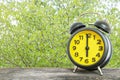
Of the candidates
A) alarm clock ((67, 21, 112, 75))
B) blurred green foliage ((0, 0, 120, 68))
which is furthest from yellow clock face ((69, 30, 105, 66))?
blurred green foliage ((0, 0, 120, 68))

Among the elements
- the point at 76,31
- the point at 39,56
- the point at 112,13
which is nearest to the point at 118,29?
the point at 112,13

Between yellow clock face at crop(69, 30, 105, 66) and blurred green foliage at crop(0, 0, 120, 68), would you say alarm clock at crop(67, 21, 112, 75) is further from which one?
blurred green foliage at crop(0, 0, 120, 68)

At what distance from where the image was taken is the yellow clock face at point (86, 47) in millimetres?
1176

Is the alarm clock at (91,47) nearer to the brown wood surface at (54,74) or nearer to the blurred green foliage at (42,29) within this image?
the brown wood surface at (54,74)

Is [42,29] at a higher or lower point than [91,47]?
higher

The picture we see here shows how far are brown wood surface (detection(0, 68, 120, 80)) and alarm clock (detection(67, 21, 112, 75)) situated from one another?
3 cm

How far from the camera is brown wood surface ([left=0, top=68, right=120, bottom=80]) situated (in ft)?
3.66

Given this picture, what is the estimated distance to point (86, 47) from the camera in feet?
3.91

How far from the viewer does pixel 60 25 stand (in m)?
2.71

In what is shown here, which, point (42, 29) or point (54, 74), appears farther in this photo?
point (42, 29)

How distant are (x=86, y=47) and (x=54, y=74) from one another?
0.16 meters

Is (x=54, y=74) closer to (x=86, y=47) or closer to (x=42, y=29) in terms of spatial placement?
(x=86, y=47)

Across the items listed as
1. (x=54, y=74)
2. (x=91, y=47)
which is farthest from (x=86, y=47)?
(x=54, y=74)

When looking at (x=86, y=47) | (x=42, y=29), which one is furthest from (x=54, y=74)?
(x=42, y=29)
